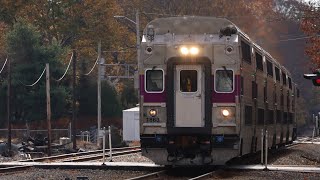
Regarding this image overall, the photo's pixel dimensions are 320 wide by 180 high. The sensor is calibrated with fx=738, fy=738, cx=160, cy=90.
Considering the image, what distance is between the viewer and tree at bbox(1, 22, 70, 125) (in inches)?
2062

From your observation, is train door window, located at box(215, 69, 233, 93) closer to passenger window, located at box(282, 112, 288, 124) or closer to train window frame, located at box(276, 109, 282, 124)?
train window frame, located at box(276, 109, 282, 124)

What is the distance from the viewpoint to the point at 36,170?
21.4 m

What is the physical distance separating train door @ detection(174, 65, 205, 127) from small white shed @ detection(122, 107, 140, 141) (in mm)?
29111

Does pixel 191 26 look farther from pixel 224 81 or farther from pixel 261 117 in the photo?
pixel 261 117

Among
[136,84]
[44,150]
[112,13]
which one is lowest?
[44,150]

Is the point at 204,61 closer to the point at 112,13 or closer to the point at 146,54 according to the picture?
the point at 146,54

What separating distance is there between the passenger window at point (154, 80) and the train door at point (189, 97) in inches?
17.7

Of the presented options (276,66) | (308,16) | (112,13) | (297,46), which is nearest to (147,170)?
(276,66)

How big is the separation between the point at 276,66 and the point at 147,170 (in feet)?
32.0

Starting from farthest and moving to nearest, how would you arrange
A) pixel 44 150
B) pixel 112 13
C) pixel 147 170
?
1. pixel 112 13
2. pixel 44 150
3. pixel 147 170

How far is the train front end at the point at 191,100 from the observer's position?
1955 centimetres

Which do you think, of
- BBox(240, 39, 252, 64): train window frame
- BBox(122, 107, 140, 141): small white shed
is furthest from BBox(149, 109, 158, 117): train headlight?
BBox(122, 107, 140, 141): small white shed

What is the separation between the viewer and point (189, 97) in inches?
771

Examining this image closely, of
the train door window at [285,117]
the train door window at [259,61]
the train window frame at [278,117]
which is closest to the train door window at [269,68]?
the train door window at [259,61]
